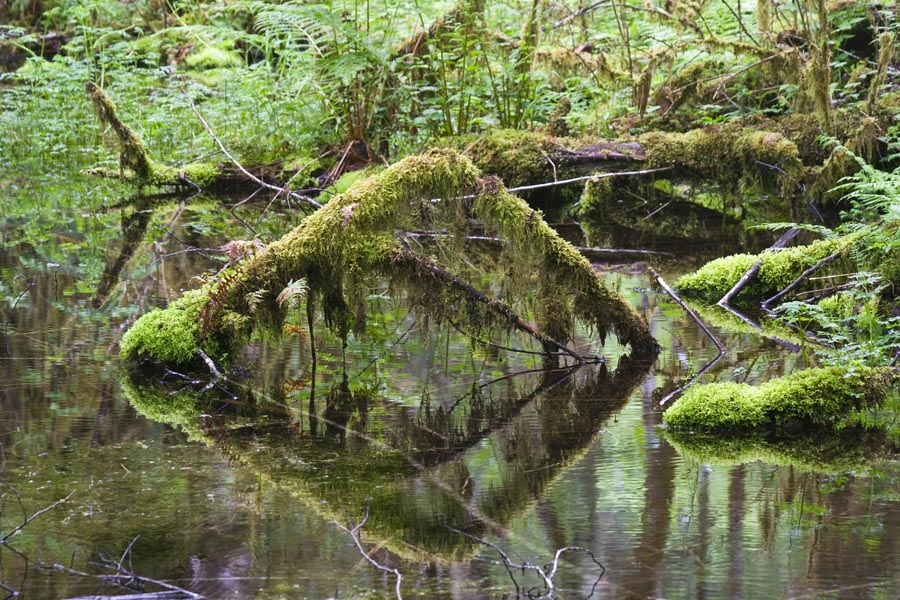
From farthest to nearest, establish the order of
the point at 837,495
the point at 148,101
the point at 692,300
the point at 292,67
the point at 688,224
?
1. the point at 148,101
2. the point at 292,67
3. the point at 688,224
4. the point at 692,300
5. the point at 837,495

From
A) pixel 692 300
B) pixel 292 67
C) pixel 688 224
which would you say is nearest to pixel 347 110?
pixel 292 67

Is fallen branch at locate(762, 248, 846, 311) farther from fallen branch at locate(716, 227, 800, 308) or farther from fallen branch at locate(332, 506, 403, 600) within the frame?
fallen branch at locate(332, 506, 403, 600)

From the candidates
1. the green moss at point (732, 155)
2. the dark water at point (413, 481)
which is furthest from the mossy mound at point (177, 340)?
the green moss at point (732, 155)

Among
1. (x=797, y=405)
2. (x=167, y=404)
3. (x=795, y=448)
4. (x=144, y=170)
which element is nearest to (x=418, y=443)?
(x=167, y=404)

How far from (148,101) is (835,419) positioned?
1488cm

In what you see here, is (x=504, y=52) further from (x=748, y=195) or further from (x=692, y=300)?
(x=692, y=300)

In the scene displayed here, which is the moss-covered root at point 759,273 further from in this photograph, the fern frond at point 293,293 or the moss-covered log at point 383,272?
the fern frond at point 293,293

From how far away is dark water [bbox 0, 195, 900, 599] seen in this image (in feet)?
9.55

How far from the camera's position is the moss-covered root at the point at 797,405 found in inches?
171

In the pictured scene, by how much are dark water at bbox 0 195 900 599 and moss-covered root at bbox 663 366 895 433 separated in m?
0.21

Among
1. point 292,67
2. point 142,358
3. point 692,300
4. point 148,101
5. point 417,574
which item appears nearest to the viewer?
point 417,574


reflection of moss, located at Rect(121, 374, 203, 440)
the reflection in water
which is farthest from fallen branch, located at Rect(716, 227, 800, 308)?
→ reflection of moss, located at Rect(121, 374, 203, 440)

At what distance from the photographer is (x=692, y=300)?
23.3 ft

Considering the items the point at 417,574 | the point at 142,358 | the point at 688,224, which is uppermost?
the point at 688,224
